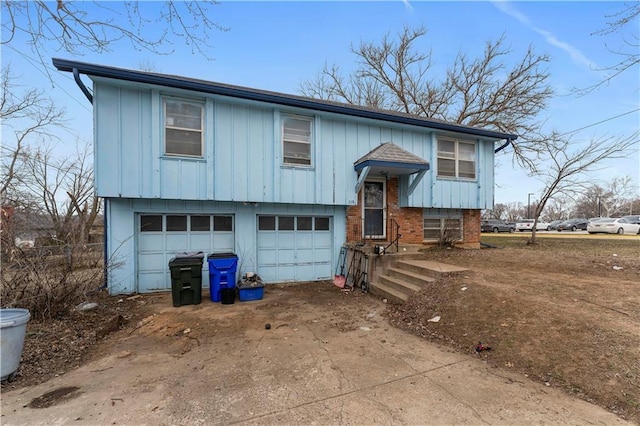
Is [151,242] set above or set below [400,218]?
below

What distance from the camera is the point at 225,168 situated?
7812mm

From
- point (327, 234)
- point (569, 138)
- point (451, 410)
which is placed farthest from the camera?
point (569, 138)

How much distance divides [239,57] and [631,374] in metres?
9.69

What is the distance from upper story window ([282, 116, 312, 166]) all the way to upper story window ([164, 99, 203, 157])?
7.45 ft

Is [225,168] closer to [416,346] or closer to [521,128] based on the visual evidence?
[416,346]

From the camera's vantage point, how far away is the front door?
988 centimetres

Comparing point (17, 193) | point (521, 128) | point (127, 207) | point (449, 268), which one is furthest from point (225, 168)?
point (521, 128)

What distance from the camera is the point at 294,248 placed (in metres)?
8.95

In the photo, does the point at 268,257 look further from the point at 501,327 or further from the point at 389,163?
the point at 501,327

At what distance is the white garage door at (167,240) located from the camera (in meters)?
7.61

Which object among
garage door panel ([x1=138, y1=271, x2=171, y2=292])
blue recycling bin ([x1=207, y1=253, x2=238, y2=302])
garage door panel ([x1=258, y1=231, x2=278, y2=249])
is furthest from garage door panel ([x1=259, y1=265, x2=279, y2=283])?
garage door panel ([x1=138, y1=271, x2=171, y2=292])

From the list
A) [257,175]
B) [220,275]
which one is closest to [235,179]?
[257,175]

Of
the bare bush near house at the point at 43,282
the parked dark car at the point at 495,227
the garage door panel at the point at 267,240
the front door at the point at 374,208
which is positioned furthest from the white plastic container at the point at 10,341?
the parked dark car at the point at 495,227

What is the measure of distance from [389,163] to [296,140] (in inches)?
109
